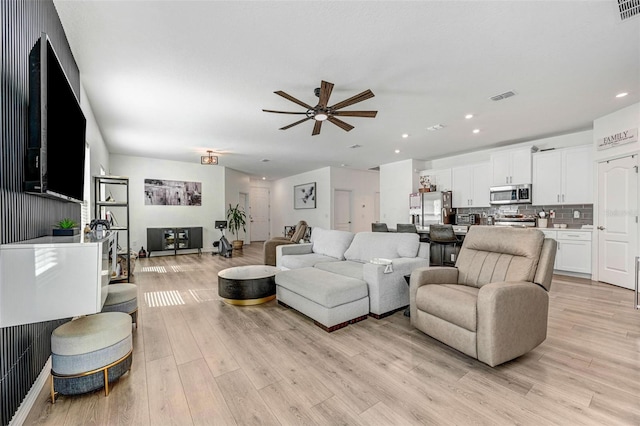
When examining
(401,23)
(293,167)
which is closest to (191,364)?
(401,23)

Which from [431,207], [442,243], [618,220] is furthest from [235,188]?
[618,220]

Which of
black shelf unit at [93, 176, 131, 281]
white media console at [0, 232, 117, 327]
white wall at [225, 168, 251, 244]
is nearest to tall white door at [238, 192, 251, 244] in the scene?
white wall at [225, 168, 251, 244]

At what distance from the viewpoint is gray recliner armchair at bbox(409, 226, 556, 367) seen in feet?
6.39

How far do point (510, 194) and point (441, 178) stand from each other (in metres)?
1.72

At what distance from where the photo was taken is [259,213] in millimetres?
11383

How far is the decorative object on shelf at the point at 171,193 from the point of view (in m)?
7.43

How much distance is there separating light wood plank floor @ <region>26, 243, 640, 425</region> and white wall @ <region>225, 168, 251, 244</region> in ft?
19.7

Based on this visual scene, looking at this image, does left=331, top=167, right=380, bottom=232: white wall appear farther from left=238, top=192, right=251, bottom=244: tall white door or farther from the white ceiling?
the white ceiling

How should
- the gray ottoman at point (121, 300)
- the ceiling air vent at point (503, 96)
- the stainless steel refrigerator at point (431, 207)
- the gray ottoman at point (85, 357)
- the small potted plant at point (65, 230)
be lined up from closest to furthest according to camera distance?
the gray ottoman at point (85, 357)
the small potted plant at point (65, 230)
the gray ottoman at point (121, 300)
the ceiling air vent at point (503, 96)
the stainless steel refrigerator at point (431, 207)

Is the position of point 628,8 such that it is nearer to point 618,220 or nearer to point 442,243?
point 618,220

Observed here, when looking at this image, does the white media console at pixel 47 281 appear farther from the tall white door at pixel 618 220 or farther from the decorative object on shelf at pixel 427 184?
the decorative object on shelf at pixel 427 184

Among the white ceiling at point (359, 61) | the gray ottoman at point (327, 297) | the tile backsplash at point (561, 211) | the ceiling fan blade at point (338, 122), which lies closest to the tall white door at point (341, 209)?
the tile backsplash at point (561, 211)

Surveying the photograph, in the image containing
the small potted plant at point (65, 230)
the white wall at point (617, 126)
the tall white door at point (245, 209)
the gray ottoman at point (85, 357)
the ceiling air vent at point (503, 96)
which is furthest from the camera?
the tall white door at point (245, 209)

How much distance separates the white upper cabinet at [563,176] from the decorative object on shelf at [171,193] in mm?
8311
